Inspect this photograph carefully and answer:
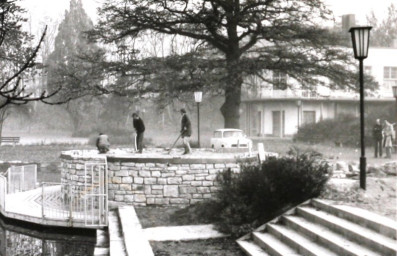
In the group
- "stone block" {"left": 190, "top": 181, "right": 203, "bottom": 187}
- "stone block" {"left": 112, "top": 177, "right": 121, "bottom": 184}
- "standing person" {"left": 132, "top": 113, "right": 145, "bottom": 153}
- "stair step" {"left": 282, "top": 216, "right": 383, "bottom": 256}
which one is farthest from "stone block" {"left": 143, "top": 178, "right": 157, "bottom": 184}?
"stair step" {"left": 282, "top": 216, "right": 383, "bottom": 256}

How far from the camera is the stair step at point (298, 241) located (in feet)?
29.6

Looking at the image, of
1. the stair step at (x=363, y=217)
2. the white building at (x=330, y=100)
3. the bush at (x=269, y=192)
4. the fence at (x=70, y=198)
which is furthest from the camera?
the white building at (x=330, y=100)

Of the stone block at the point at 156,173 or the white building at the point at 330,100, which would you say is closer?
the stone block at the point at 156,173

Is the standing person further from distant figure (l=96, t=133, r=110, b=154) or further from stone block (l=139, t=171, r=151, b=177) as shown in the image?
stone block (l=139, t=171, r=151, b=177)

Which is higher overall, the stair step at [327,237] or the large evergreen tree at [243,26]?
the large evergreen tree at [243,26]

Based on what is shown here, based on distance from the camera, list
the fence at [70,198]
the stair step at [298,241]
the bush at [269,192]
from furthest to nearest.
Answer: the fence at [70,198]
the bush at [269,192]
the stair step at [298,241]

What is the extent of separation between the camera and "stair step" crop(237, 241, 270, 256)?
10.2 metres

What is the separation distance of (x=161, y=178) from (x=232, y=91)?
809 cm

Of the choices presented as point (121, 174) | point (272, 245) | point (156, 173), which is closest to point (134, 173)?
point (121, 174)

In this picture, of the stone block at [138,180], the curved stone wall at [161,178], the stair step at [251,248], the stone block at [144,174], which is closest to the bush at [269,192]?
the stair step at [251,248]

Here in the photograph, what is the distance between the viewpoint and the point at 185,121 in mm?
16938

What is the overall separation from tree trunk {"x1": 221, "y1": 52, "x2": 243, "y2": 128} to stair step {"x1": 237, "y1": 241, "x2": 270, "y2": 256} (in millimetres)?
10767

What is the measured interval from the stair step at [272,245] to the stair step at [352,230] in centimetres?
86

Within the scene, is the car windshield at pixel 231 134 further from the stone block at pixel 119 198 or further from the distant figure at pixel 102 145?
the stone block at pixel 119 198
